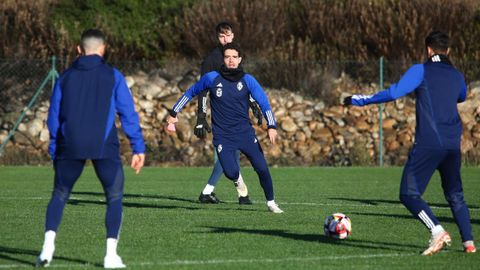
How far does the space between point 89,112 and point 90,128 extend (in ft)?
0.42

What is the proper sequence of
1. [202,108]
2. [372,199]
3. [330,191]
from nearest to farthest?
[202,108]
[372,199]
[330,191]

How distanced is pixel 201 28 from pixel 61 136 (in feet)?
69.1

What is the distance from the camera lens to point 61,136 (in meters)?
8.56

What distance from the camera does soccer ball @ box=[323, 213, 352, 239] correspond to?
10.4 m

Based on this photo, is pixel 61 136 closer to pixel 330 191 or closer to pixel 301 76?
pixel 330 191

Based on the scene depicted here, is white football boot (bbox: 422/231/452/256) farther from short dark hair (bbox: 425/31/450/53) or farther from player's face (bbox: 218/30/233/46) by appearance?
player's face (bbox: 218/30/233/46)

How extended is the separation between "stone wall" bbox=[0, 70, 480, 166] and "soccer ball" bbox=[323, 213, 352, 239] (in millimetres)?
15353

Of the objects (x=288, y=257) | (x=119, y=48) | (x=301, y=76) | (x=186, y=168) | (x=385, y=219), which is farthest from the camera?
(x=119, y=48)

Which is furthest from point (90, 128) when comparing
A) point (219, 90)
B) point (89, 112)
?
point (219, 90)

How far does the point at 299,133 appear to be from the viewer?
2683cm

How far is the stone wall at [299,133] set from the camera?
26.1m

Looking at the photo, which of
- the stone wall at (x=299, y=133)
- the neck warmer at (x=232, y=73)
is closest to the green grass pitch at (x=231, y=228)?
the neck warmer at (x=232, y=73)

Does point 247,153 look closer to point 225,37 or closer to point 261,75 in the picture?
point 225,37

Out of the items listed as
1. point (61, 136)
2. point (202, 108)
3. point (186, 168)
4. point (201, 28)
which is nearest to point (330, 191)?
point (202, 108)
